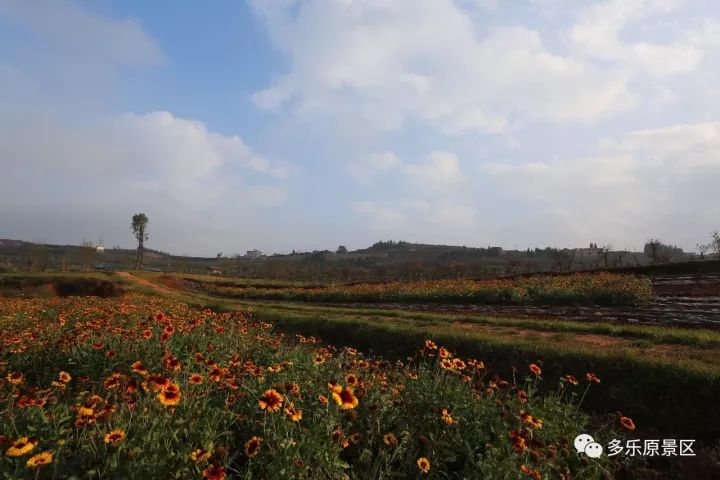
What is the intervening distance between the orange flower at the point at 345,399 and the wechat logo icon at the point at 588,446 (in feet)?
7.58

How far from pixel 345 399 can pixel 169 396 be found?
3.96ft

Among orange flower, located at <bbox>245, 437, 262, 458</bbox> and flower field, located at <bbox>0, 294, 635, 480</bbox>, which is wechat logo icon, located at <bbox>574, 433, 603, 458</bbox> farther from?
orange flower, located at <bbox>245, 437, 262, 458</bbox>

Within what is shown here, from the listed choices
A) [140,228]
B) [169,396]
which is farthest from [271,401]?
[140,228]

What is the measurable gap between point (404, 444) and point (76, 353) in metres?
4.71

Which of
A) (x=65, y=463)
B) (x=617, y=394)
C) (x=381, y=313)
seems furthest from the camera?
(x=381, y=313)

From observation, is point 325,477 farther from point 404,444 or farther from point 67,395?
point 67,395

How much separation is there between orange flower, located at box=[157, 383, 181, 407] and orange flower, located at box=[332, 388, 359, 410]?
106cm

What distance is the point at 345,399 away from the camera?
3234 mm

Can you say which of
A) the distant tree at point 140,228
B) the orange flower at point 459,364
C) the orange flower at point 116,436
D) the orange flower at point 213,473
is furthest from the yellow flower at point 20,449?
the distant tree at point 140,228

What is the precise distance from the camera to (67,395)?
4566mm

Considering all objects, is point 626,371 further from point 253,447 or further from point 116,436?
point 116,436

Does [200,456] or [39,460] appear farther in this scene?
[200,456]

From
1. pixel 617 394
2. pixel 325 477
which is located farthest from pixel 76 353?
pixel 617 394

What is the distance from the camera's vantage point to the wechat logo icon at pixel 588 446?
4004 millimetres
